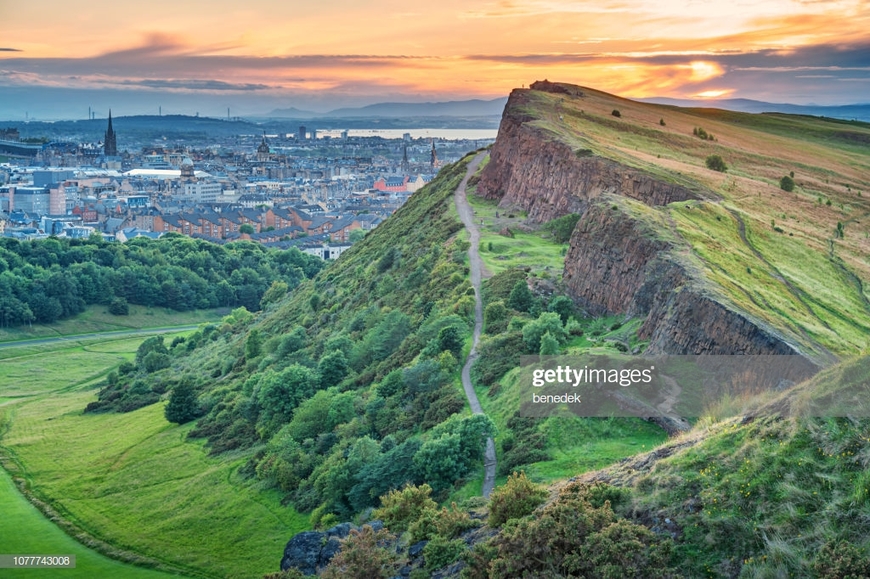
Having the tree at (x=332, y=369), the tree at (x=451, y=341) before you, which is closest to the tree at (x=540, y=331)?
the tree at (x=451, y=341)

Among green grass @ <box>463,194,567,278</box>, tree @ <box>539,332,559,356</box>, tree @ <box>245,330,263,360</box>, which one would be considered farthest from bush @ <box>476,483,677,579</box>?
tree @ <box>245,330,263,360</box>

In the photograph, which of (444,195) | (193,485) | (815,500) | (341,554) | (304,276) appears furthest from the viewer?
(304,276)

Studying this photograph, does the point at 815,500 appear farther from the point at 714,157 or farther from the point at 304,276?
the point at 304,276

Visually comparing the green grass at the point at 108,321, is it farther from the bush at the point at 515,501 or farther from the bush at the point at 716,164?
the bush at the point at 515,501

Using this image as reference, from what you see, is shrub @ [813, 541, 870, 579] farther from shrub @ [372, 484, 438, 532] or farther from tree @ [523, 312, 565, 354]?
tree @ [523, 312, 565, 354]

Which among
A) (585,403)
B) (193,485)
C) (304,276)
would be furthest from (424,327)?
(304,276)

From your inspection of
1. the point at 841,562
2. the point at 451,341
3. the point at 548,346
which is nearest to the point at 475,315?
the point at 451,341

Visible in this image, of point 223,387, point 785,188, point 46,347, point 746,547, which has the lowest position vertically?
point 46,347
